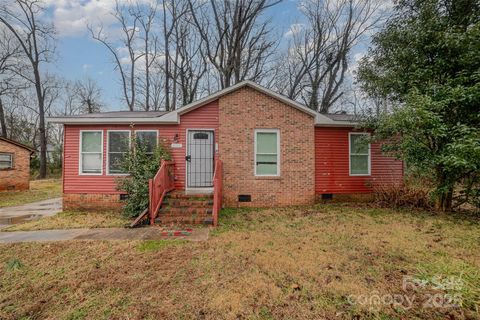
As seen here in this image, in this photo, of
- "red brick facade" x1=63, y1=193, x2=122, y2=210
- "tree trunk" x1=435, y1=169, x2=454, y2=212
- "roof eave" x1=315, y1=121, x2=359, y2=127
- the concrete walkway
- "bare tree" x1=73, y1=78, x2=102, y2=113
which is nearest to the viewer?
the concrete walkway

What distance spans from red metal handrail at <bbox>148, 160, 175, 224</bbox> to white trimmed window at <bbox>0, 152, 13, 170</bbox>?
1370cm

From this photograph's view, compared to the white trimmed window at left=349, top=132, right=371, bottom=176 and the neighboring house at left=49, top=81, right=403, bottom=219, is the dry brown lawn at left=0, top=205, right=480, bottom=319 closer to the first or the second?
the neighboring house at left=49, top=81, right=403, bottom=219

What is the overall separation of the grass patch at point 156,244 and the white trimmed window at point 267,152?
4241 millimetres

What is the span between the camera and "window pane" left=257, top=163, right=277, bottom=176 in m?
8.38

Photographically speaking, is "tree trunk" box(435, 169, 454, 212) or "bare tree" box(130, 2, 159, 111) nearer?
"tree trunk" box(435, 169, 454, 212)

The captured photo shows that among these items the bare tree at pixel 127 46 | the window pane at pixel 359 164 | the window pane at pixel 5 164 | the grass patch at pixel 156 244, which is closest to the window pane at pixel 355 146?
the window pane at pixel 359 164

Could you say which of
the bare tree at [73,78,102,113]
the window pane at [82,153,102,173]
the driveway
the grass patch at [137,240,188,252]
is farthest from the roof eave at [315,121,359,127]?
the bare tree at [73,78,102,113]

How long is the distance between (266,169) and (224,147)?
1749 millimetres

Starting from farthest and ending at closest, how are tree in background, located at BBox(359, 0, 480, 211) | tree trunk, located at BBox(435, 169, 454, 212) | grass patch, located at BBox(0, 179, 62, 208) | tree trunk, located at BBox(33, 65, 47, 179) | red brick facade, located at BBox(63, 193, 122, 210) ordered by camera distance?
1. tree trunk, located at BBox(33, 65, 47, 179)
2. grass patch, located at BBox(0, 179, 62, 208)
3. red brick facade, located at BBox(63, 193, 122, 210)
4. tree trunk, located at BBox(435, 169, 454, 212)
5. tree in background, located at BBox(359, 0, 480, 211)

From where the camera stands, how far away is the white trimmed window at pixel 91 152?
27.2 feet

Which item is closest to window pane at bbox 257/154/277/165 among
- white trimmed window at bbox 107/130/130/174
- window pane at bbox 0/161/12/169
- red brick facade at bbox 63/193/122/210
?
white trimmed window at bbox 107/130/130/174

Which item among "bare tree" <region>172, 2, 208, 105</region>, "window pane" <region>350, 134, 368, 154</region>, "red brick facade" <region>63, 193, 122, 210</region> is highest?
"bare tree" <region>172, 2, 208, 105</region>

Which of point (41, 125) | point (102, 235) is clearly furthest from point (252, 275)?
point (41, 125)

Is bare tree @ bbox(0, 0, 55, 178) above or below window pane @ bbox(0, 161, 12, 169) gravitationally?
above
